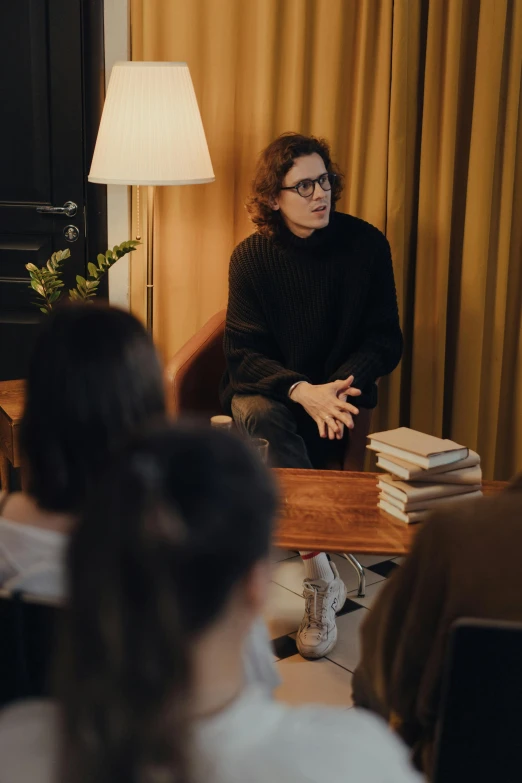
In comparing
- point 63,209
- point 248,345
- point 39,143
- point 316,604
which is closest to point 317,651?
point 316,604

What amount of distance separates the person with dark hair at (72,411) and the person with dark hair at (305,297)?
5.83 ft

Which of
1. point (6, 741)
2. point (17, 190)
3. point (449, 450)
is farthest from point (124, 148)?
point (6, 741)

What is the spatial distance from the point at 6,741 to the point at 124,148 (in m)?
2.49

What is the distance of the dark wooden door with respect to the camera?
11.5ft

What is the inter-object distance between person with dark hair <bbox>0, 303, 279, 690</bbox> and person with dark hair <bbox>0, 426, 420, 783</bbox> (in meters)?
0.34

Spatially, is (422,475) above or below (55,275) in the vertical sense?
below

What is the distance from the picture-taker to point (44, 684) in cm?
123

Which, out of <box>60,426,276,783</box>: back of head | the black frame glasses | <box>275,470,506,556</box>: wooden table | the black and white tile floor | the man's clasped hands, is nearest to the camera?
<box>60,426,276,783</box>: back of head

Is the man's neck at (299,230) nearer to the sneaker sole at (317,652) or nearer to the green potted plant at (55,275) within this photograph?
the green potted plant at (55,275)

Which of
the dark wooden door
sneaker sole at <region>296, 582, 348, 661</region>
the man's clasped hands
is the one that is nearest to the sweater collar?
the man's clasped hands

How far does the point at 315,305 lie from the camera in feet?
10.3

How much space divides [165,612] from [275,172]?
8.45ft

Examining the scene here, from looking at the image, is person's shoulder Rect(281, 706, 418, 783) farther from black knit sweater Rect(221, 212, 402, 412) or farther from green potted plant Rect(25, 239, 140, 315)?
green potted plant Rect(25, 239, 140, 315)

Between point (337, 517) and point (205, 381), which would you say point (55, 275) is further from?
point (337, 517)
